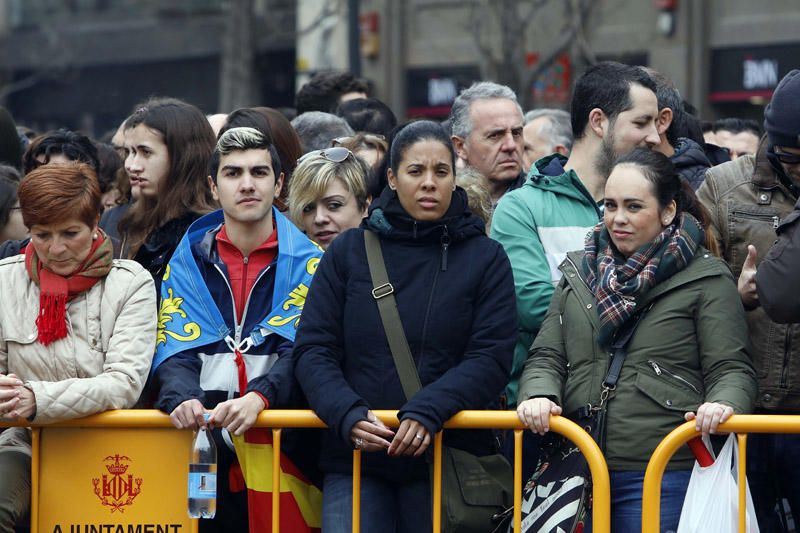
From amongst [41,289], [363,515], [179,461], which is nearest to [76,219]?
[41,289]

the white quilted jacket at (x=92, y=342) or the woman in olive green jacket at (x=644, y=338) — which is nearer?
the woman in olive green jacket at (x=644, y=338)

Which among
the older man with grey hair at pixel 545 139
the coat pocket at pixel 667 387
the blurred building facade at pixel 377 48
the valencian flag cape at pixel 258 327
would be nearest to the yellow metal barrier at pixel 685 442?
the coat pocket at pixel 667 387

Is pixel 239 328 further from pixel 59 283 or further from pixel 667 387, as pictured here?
pixel 667 387

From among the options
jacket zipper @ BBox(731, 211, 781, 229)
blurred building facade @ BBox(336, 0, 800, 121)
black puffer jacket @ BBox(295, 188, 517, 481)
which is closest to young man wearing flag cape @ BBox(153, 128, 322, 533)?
black puffer jacket @ BBox(295, 188, 517, 481)

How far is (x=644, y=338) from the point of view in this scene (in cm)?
498

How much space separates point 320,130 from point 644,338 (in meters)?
2.95

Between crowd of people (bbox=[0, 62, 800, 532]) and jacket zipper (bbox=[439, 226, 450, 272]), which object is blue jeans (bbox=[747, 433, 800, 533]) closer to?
crowd of people (bbox=[0, 62, 800, 532])

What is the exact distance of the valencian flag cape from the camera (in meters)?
5.17

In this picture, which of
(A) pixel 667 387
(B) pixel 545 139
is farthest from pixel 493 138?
(A) pixel 667 387

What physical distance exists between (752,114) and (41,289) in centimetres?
1476

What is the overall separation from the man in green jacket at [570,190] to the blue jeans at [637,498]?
70 centimetres

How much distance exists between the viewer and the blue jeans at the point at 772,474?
5.23m

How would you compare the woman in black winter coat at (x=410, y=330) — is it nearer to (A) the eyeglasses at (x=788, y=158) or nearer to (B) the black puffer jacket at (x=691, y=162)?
(A) the eyeglasses at (x=788, y=158)

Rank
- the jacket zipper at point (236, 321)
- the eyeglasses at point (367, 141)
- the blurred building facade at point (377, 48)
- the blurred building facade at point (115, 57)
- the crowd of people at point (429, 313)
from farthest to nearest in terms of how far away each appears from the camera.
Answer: the blurred building facade at point (115, 57)
the blurred building facade at point (377, 48)
the eyeglasses at point (367, 141)
the jacket zipper at point (236, 321)
the crowd of people at point (429, 313)
